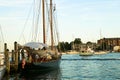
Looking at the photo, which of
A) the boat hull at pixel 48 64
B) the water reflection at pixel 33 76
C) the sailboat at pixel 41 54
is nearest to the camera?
the water reflection at pixel 33 76

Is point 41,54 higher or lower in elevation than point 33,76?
higher

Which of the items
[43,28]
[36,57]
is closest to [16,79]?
[36,57]

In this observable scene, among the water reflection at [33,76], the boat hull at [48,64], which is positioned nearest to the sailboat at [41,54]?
the boat hull at [48,64]

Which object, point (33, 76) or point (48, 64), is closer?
point (33, 76)

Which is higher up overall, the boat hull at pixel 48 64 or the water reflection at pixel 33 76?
the boat hull at pixel 48 64

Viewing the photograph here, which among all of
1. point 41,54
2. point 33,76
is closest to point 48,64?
point 41,54

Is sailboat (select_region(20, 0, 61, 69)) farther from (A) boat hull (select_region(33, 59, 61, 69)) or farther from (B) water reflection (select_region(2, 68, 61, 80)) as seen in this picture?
(B) water reflection (select_region(2, 68, 61, 80))


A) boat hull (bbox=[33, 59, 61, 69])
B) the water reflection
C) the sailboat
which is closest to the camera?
the water reflection

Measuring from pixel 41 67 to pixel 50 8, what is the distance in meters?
17.3

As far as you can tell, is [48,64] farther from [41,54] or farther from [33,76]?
[33,76]

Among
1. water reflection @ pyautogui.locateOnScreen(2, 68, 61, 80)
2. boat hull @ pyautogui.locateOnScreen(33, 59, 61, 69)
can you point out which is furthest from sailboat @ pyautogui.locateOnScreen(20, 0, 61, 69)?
water reflection @ pyautogui.locateOnScreen(2, 68, 61, 80)

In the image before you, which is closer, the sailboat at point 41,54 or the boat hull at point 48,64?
the boat hull at point 48,64

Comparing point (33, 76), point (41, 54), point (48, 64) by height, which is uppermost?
point (41, 54)

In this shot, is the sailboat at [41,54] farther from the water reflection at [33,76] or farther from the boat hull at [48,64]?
the water reflection at [33,76]
